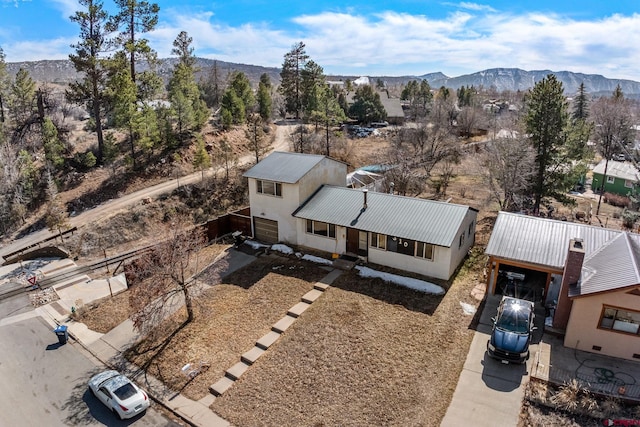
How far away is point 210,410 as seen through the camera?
1371 cm

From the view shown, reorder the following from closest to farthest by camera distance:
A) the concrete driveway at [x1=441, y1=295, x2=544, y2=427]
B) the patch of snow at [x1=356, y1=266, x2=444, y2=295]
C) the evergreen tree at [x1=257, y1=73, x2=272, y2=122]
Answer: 1. the concrete driveway at [x1=441, y1=295, x2=544, y2=427]
2. the patch of snow at [x1=356, y1=266, x2=444, y2=295]
3. the evergreen tree at [x1=257, y1=73, x2=272, y2=122]

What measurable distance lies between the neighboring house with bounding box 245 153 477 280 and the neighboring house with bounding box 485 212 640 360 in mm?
2589

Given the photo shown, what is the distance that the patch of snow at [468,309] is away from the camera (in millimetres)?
18109

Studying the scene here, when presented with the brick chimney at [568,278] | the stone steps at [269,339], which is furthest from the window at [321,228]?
the brick chimney at [568,278]

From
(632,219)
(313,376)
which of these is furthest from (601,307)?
(632,219)

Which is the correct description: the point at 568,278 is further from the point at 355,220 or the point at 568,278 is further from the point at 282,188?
the point at 282,188

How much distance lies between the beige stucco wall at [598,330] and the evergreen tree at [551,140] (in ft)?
52.5

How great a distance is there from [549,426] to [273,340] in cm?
1020

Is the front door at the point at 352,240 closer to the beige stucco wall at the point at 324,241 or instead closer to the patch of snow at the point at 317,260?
the beige stucco wall at the point at 324,241

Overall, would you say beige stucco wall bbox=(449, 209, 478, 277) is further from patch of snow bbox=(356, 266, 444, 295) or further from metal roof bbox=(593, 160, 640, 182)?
metal roof bbox=(593, 160, 640, 182)

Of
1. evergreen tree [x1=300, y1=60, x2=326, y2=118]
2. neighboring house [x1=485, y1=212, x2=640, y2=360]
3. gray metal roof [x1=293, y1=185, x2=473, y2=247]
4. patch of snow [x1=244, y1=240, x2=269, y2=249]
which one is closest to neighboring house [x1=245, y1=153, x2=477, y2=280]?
gray metal roof [x1=293, y1=185, x2=473, y2=247]

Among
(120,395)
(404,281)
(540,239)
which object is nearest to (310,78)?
(404,281)

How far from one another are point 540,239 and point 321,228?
1181cm

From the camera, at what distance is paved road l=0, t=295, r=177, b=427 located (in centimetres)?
1365
